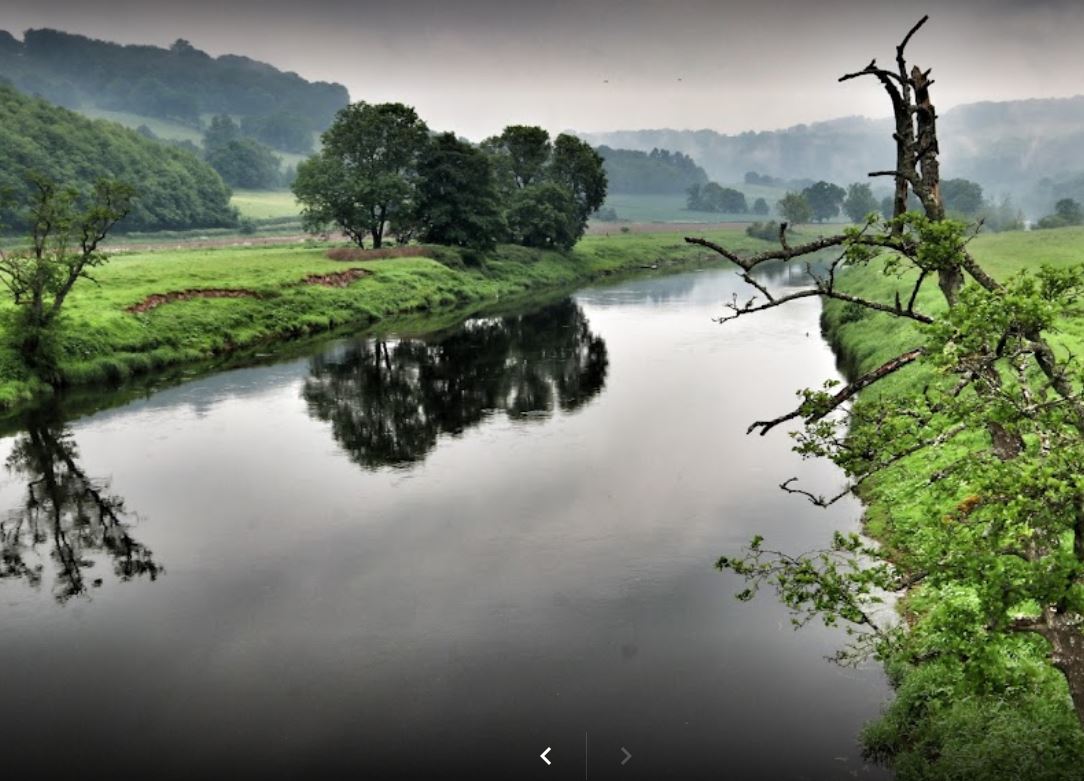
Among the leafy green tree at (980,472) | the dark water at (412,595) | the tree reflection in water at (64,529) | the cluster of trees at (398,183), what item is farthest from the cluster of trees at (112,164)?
the leafy green tree at (980,472)

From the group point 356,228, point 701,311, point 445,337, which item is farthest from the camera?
point 356,228

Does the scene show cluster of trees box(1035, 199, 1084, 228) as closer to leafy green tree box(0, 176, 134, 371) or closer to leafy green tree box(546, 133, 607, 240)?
leafy green tree box(546, 133, 607, 240)

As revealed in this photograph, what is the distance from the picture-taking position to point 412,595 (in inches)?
814

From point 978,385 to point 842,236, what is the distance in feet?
8.80

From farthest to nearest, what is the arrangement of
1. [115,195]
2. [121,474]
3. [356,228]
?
[356,228], [115,195], [121,474]

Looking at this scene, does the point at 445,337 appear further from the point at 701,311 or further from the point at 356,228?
the point at 356,228

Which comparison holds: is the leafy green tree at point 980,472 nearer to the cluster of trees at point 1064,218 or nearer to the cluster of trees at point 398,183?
the cluster of trees at point 398,183

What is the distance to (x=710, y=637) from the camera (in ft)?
60.6

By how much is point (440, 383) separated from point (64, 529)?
22.8 meters

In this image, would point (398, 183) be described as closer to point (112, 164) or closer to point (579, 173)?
point (579, 173)

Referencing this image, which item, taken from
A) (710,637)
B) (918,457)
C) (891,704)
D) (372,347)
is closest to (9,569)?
(710,637)

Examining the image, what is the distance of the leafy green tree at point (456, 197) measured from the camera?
93.9 meters

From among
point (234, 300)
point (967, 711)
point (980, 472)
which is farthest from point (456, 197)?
point (980, 472)

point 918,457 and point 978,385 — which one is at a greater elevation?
point 978,385
